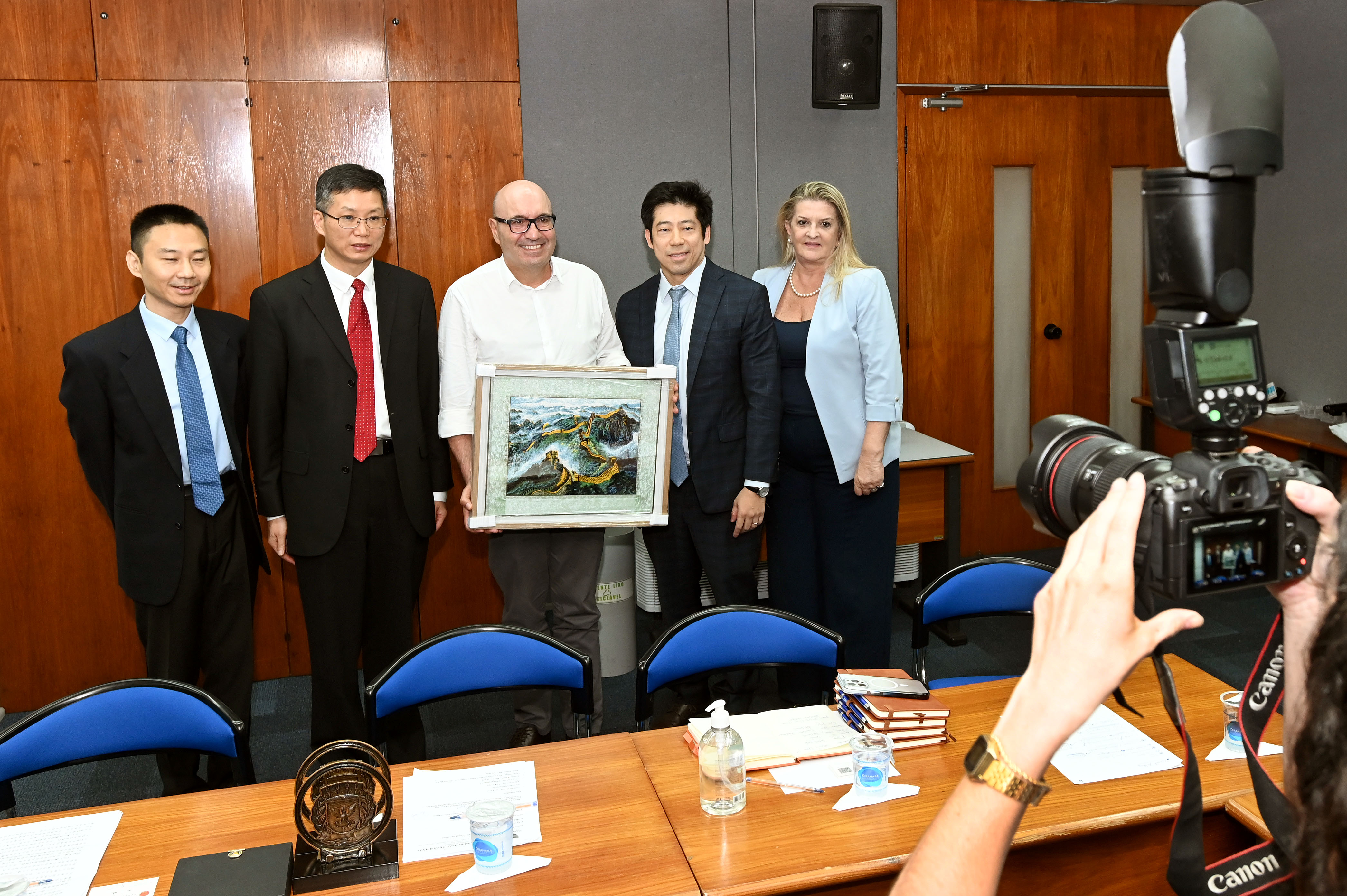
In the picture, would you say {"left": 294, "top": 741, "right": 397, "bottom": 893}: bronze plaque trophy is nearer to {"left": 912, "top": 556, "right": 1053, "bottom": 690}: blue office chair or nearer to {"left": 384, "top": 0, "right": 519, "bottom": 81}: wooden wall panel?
{"left": 912, "top": 556, "right": 1053, "bottom": 690}: blue office chair

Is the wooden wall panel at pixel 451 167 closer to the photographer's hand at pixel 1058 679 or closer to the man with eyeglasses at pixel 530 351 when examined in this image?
the man with eyeglasses at pixel 530 351

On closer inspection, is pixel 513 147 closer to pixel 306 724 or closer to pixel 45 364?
pixel 45 364

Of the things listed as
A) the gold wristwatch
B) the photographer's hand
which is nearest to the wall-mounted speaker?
the photographer's hand

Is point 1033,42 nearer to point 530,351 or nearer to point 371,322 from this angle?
point 530,351

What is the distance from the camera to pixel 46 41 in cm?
399

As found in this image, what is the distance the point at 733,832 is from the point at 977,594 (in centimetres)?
147

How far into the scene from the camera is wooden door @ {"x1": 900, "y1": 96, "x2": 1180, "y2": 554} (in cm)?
541

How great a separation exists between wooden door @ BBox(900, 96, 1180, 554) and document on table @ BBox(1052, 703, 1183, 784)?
353cm

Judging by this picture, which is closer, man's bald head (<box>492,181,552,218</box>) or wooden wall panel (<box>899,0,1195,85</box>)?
man's bald head (<box>492,181,552,218</box>)

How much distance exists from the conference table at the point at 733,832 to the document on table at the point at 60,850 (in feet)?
0.08

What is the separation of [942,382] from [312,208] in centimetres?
338

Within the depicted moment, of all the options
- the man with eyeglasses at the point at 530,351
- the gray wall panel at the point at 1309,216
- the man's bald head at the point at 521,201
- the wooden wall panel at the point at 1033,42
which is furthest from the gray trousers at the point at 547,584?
the gray wall panel at the point at 1309,216

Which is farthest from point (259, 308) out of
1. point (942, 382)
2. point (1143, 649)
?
point (942, 382)

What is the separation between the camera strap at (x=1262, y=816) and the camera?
1125 millimetres
